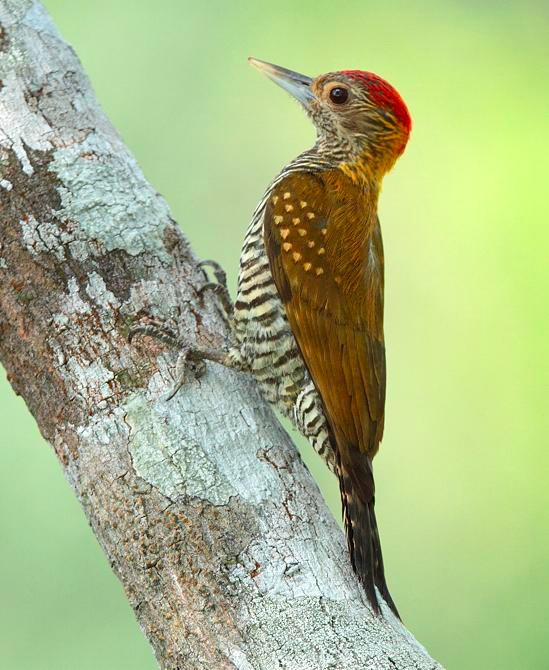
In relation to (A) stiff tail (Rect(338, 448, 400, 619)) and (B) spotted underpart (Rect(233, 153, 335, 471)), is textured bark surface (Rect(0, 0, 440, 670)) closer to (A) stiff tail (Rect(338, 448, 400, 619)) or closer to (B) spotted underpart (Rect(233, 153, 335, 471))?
(A) stiff tail (Rect(338, 448, 400, 619))

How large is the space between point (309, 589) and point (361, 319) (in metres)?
1.05

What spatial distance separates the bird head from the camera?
3424 mm

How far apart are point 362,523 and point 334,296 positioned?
0.72m

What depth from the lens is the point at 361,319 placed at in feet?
9.64

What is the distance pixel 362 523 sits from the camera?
2.56m

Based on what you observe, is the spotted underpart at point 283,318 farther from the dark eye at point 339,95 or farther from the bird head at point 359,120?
the dark eye at point 339,95

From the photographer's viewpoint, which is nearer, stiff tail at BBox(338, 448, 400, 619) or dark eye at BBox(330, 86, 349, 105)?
stiff tail at BBox(338, 448, 400, 619)

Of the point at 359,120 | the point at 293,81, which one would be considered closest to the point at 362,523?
the point at 359,120

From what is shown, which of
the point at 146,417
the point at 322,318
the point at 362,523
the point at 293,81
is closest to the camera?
the point at 146,417

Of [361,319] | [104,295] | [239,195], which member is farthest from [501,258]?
[104,295]

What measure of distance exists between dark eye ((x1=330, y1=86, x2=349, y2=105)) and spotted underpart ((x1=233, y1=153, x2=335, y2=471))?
23.0 inches

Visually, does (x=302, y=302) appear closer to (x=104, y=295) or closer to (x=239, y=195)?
(x=104, y=295)

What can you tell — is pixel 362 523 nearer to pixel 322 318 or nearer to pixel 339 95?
pixel 322 318

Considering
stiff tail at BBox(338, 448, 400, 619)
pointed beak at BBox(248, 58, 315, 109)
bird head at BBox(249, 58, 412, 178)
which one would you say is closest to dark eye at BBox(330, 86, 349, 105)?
bird head at BBox(249, 58, 412, 178)
